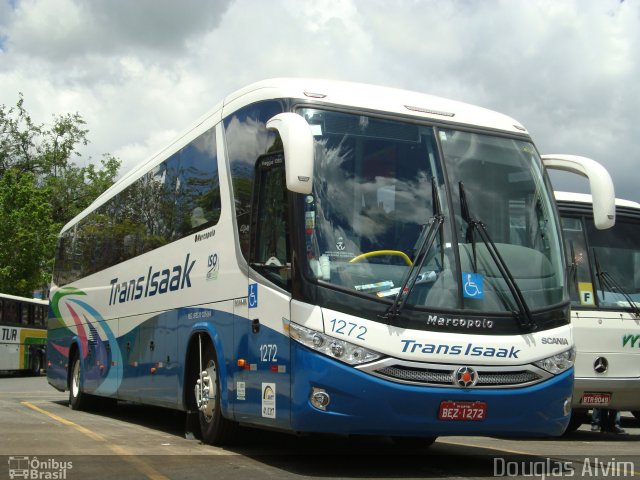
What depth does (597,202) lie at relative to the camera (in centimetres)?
877

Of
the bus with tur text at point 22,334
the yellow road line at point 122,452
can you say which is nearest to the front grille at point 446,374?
the yellow road line at point 122,452

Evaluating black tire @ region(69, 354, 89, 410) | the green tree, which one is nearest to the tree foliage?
the green tree

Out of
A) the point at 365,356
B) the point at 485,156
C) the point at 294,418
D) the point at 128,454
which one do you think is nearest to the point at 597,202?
the point at 485,156

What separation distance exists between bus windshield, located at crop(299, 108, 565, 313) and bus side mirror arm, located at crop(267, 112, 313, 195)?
0.54m

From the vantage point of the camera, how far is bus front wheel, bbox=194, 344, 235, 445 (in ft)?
30.6

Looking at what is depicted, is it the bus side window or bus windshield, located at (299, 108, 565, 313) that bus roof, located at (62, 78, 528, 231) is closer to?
bus windshield, located at (299, 108, 565, 313)

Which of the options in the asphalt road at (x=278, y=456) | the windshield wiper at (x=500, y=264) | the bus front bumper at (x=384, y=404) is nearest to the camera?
the bus front bumper at (x=384, y=404)

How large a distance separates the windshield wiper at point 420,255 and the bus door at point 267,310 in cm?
93

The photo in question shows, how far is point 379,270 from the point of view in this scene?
7.57 m

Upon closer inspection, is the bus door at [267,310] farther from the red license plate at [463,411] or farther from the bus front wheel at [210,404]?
the red license plate at [463,411]

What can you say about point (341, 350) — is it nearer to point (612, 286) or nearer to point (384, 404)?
point (384, 404)

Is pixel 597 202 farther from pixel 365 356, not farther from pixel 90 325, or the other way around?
pixel 90 325

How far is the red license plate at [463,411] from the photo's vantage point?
7430mm

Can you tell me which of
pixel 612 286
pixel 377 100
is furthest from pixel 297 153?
pixel 612 286
